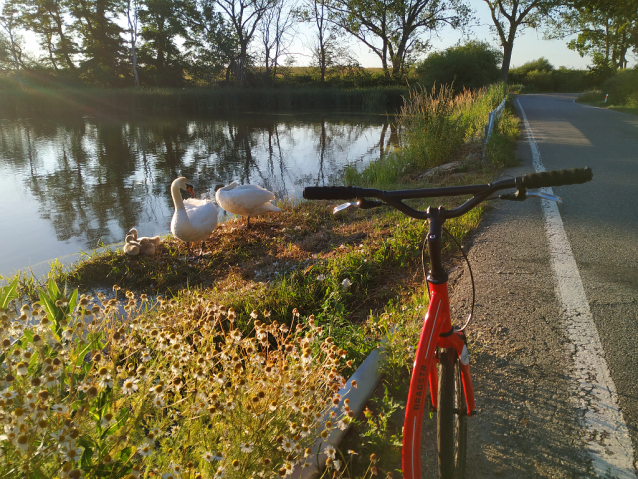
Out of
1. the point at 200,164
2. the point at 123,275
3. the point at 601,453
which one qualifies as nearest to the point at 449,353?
the point at 601,453

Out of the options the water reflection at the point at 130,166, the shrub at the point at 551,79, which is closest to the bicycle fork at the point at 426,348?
the water reflection at the point at 130,166

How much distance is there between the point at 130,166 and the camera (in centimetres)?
1398

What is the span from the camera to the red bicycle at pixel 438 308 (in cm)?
137

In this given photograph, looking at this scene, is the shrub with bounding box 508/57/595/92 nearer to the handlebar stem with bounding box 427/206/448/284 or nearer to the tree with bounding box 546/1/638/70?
the tree with bounding box 546/1/638/70

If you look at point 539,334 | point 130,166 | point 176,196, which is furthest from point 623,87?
point 539,334

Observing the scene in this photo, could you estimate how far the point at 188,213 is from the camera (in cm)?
642

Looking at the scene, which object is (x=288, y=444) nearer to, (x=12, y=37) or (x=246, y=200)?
(x=246, y=200)

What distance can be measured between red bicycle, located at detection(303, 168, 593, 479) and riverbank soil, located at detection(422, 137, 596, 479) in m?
0.63

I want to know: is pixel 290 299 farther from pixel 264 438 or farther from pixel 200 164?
pixel 200 164

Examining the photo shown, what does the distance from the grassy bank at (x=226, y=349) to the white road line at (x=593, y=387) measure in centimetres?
103

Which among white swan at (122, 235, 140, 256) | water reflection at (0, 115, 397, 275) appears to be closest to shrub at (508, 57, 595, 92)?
water reflection at (0, 115, 397, 275)

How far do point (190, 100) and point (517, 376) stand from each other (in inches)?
1449

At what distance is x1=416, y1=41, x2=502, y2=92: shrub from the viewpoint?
119ft

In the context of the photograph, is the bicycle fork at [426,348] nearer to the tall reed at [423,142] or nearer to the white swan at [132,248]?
the white swan at [132,248]
